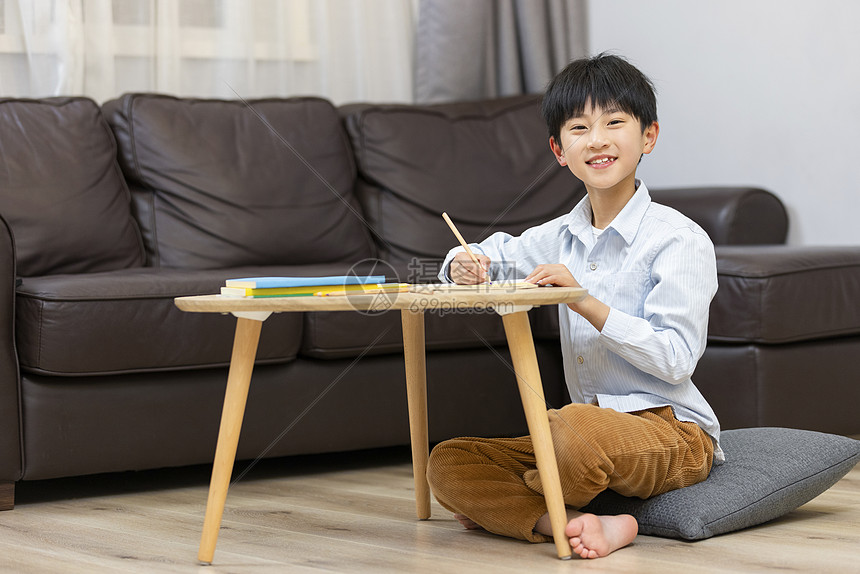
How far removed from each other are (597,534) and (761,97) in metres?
1.72

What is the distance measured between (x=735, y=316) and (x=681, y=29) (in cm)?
125

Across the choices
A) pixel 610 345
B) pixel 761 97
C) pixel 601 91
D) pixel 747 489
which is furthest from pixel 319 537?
pixel 761 97

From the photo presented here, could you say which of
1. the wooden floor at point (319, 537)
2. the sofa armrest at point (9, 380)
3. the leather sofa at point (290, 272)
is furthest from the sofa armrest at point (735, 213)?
the sofa armrest at point (9, 380)

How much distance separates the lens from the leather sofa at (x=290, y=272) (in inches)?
68.4

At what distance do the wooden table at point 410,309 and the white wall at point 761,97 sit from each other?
1533 millimetres

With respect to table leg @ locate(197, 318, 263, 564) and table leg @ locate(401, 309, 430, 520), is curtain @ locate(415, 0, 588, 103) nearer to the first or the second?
table leg @ locate(401, 309, 430, 520)

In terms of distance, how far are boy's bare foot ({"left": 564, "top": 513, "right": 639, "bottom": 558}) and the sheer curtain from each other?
69.8 inches

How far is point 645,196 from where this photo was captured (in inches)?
Result: 58.8

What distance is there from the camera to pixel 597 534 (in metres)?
1.30

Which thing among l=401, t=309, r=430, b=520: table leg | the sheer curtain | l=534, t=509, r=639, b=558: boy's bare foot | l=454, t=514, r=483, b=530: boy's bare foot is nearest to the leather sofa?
the sheer curtain

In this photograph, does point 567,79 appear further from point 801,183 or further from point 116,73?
point 116,73

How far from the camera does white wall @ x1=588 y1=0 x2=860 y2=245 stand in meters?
2.49

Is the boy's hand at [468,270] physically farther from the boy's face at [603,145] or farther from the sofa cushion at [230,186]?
the sofa cushion at [230,186]

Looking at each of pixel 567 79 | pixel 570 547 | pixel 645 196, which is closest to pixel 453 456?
pixel 570 547
